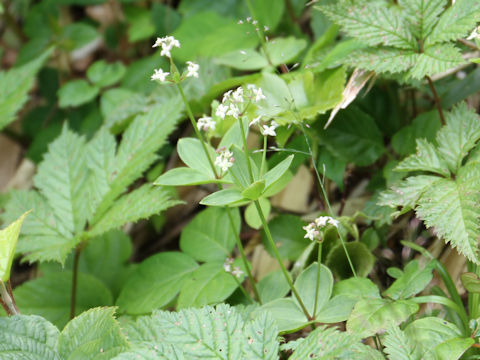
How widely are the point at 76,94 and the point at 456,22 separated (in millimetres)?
1697

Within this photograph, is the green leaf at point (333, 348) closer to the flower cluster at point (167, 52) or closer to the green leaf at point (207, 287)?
the green leaf at point (207, 287)

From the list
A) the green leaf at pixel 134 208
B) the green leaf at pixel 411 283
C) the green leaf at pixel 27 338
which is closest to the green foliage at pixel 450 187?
the green leaf at pixel 411 283

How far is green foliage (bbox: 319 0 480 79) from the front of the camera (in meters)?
1.34

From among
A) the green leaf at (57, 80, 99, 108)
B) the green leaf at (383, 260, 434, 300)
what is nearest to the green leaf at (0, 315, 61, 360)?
the green leaf at (383, 260, 434, 300)

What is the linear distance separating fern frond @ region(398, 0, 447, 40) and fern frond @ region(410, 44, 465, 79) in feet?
0.19

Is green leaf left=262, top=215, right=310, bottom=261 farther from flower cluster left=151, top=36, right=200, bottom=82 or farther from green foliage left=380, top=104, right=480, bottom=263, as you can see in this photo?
flower cluster left=151, top=36, right=200, bottom=82

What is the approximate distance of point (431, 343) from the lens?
1.11 meters

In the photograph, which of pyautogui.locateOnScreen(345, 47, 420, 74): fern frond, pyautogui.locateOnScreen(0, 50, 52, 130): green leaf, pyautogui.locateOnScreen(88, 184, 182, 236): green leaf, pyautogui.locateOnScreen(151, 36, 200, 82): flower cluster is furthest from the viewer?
pyautogui.locateOnScreen(0, 50, 52, 130): green leaf

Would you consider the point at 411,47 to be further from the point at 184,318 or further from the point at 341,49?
the point at 184,318

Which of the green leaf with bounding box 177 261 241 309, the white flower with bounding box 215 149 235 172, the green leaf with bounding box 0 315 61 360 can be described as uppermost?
the white flower with bounding box 215 149 235 172

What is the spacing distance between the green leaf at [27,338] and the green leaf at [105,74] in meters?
1.42

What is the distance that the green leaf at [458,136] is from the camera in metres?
1.29

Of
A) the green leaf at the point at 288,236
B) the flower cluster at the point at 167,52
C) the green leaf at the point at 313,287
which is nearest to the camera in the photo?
the flower cluster at the point at 167,52

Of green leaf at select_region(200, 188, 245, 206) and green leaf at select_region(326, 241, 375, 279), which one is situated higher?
green leaf at select_region(200, 188, 245, 206)
